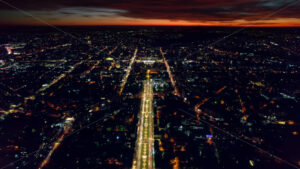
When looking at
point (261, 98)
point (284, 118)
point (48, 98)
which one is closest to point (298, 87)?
point (261, 98)

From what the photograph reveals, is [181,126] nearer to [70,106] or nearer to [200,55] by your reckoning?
[70,106]

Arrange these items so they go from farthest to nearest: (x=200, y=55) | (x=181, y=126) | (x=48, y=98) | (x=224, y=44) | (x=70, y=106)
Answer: (x=224, y=44)
(x=200, y=55)
(x=48, y=98)
(x=70, y=106)
(x=181, y=126)

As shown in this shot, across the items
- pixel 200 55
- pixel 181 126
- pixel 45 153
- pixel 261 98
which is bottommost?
pixel 45 153

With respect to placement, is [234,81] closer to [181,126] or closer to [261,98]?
[261,98]

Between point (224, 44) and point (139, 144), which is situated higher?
point (224, 44)

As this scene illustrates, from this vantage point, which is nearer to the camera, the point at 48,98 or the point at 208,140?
the point at 208,140

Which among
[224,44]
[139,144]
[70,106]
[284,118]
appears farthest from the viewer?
[224,44]

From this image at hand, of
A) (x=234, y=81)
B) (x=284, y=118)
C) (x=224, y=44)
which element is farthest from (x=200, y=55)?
(x=284, y=118)
